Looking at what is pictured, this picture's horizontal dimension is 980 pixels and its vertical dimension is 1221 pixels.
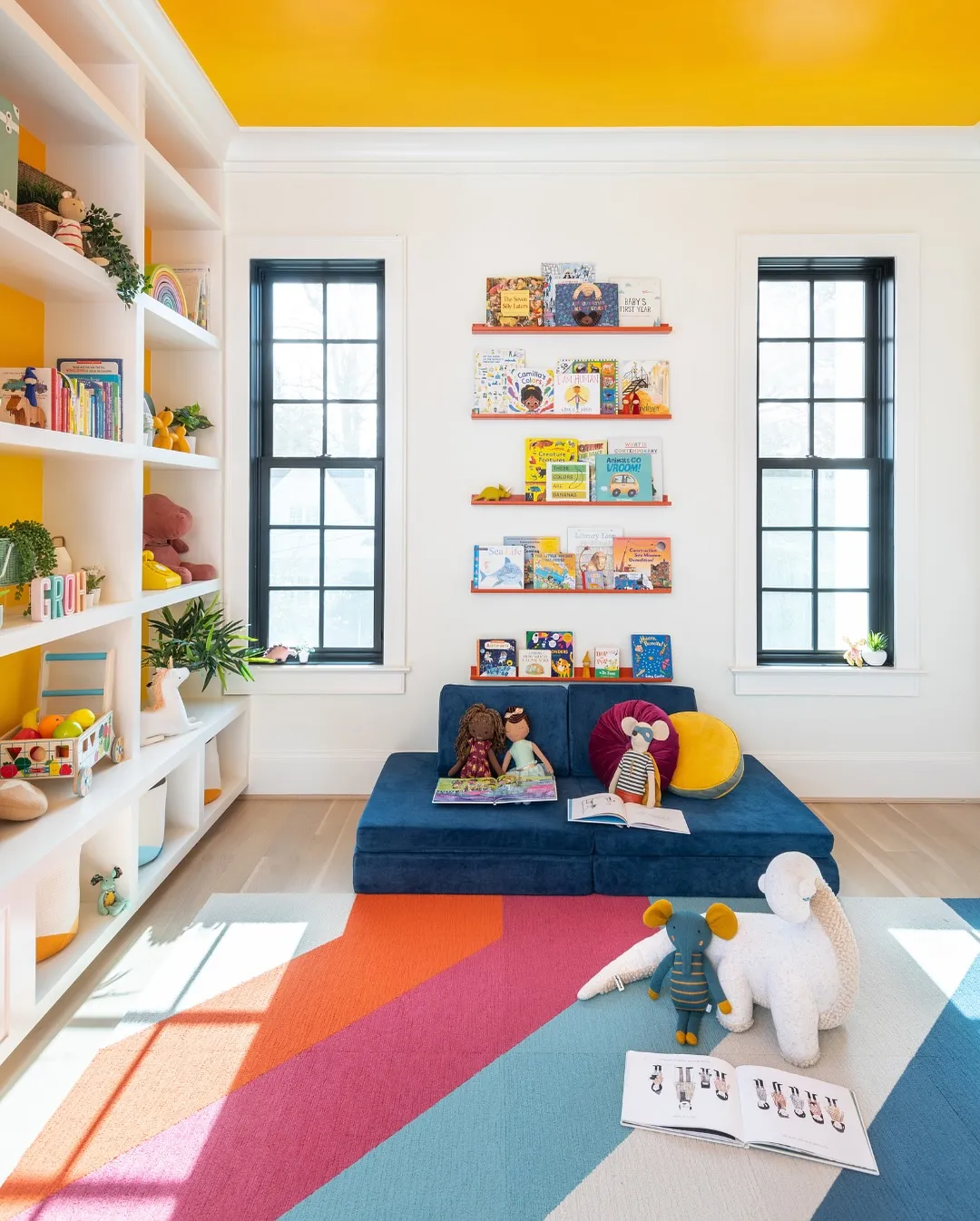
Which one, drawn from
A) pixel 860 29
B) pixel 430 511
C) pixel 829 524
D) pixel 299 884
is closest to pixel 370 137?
pixel 430 511

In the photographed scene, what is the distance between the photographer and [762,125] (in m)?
3.83

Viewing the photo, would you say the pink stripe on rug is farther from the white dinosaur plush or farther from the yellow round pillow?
the yellow round pillow

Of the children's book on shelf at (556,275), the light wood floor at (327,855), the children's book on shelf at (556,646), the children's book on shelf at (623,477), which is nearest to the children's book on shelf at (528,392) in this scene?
the children's book on shelf at (556,275)

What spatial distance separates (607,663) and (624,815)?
1.06m

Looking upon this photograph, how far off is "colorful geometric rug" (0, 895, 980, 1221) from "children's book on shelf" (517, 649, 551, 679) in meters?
1.39

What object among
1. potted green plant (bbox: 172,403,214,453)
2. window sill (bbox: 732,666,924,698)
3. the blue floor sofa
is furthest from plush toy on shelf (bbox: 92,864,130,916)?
window sill (bbox: 732,666,924,698)

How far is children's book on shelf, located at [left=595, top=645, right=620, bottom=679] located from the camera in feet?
13.1

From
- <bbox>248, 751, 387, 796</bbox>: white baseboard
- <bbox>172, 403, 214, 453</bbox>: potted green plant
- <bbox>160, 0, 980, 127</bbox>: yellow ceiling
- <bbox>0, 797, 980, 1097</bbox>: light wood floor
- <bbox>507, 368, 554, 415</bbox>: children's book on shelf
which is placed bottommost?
<bbox>0, 797, 980, 1097</bbox>: light wood floor

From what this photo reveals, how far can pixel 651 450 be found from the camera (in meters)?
4.00

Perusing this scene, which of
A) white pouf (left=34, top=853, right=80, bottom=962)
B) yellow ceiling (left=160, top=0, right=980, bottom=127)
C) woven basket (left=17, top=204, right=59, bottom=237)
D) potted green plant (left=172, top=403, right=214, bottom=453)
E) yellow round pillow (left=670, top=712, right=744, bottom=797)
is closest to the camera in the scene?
white pouf (left=34, top=853, right=80, bottom=962)

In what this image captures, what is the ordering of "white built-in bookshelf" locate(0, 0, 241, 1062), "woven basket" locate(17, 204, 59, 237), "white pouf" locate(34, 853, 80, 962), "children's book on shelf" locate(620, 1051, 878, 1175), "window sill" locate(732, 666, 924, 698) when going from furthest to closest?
"window sill" locate(732, 666, 924, 698) < "woven basket" locate(17, 204, 59, 237) < "white pouf" locate(34, 853, 80, 962) < "white built-in bookshelf" locate(0, 0, 241, 1062) < "children's book on shelf" locate(620, 1051, 878, 1175)

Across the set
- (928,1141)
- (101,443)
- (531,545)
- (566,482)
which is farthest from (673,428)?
(928,1141)

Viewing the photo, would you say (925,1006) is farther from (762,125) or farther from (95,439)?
(762,125)

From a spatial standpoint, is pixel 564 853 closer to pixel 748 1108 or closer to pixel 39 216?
pixel 748 1108
